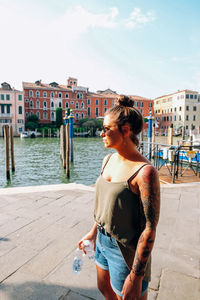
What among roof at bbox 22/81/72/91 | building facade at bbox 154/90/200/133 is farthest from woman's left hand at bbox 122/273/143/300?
roof at bbox 22/81/72/91

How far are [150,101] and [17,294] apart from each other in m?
55.8

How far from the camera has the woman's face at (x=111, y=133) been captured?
119 cm

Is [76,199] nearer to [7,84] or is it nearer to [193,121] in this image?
[7,84]

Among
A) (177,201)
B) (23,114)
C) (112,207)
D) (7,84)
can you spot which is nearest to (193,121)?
(23,114)

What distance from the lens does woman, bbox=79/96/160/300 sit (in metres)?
1.08

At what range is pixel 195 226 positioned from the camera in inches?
125

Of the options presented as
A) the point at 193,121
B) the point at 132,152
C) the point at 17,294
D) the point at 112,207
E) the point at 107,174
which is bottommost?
the point at 17,294

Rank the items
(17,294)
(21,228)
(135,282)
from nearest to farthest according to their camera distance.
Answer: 1. (135,282)
2. (17,294)
3. (21,228)

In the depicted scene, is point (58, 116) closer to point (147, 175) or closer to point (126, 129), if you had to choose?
point (126, 129)

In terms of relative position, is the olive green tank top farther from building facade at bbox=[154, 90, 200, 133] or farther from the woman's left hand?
building facade at bbox=[154, 90, 200, 133]

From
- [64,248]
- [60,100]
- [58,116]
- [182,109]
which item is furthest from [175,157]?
[182,109]

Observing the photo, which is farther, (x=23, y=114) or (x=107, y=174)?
(x=23, y=114)

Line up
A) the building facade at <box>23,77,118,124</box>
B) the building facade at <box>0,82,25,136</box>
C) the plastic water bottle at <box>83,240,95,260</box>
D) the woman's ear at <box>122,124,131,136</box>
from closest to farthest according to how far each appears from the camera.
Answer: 1. the woman's ear at <box>122,124,131,136</box>
2. the plastic water bottle at <box>83,240,95,260</box>
3. the building facade at <box>0,82,25,136</box>
4. the building facade at <box>23,77,118,124</box>

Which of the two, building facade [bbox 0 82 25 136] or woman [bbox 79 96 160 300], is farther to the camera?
building facade [bbox 0 82 25 136]
